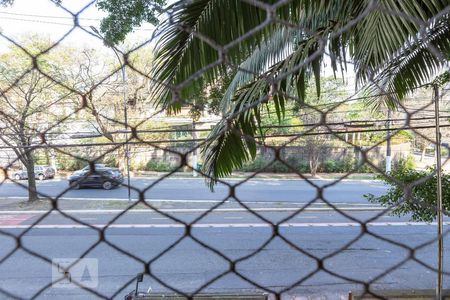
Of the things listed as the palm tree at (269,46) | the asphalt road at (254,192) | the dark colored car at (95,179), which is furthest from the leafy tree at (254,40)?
the asphalt road at (254,192)

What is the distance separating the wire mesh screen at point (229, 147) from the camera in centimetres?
83

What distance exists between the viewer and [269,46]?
1827 mm

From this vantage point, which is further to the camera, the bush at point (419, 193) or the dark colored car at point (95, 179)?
the bush at point (419, 193)

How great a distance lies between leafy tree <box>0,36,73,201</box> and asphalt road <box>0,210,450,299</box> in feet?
2.91

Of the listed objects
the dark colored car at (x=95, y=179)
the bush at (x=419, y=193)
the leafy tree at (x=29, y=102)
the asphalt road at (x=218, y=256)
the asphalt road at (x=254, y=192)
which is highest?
the leafy tree at (x=29, y=102)

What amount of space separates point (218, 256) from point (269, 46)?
266 cm

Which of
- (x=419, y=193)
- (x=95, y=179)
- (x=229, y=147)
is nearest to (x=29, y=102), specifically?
(x=229, y=147)

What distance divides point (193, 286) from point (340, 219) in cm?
353

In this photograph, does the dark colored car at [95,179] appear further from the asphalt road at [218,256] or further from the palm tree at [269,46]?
the asphalt road at [218,256]

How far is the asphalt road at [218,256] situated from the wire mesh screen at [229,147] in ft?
0.10

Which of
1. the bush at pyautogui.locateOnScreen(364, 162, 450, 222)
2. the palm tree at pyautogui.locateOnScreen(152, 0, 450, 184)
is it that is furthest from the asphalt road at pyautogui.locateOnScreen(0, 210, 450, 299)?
the palm tree at pyautogui.locateOnScreen(152, 0, 450, 184)

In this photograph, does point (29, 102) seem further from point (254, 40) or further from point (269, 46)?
point (254, 40)

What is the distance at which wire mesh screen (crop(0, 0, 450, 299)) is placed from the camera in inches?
32.5

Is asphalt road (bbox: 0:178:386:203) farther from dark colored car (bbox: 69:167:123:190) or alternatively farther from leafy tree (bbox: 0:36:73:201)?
dark colored car (bbox: 69:167:123:190)
